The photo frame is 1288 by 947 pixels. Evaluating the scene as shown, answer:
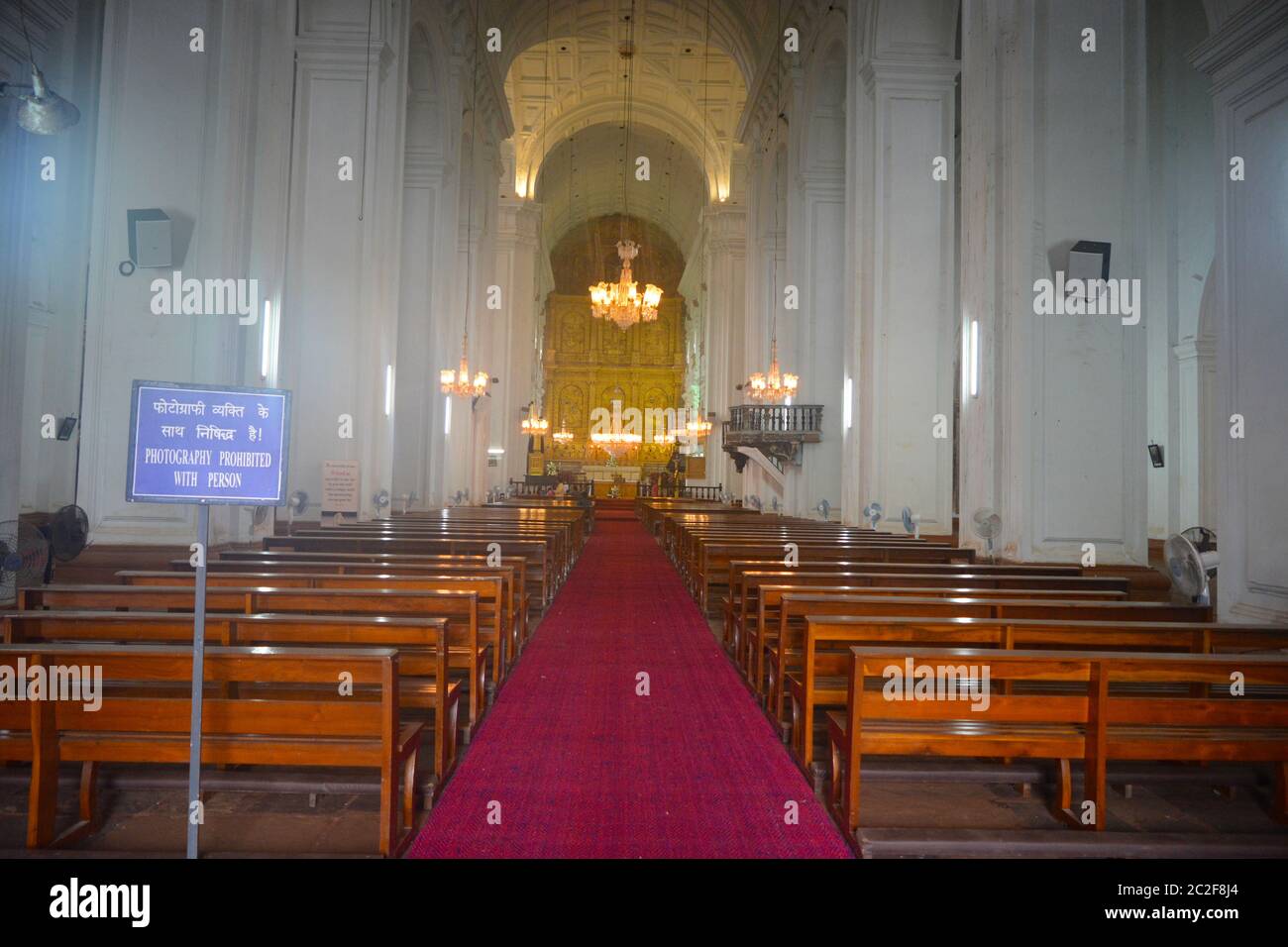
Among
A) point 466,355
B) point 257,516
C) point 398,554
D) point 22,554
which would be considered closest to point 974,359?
point 398,554

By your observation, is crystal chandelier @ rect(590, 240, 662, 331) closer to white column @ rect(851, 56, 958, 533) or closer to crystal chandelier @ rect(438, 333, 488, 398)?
crystal chandelier @ rect(438, 333, 488, 398)

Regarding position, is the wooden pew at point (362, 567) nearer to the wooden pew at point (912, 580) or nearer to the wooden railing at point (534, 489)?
the wooden pew at point (912, 580)

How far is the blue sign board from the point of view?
7.55 feet

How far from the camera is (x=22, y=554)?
220 inches

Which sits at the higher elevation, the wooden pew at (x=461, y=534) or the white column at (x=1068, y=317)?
the white column at (x=1068, y=317)

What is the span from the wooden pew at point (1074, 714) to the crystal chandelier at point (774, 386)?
1151 centimetres

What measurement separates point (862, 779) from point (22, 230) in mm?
7740

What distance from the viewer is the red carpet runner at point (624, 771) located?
9.03 ft

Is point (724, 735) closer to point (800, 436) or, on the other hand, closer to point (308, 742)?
point (308, 742)

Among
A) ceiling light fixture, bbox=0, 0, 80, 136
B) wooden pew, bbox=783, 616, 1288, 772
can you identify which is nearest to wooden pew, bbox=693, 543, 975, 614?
wooden pew, bbox=783, 616, 1288, 772

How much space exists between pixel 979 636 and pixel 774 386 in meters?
10.9

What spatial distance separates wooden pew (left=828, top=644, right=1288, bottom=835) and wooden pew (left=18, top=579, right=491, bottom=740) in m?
1.77

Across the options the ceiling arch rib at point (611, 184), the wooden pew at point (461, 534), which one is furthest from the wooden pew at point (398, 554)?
the ceiling arch rib at point (611, 184)
